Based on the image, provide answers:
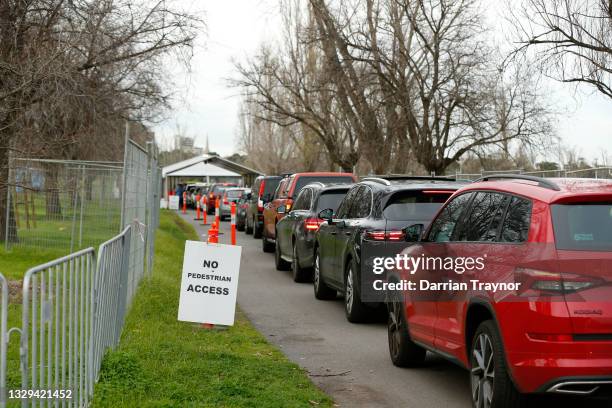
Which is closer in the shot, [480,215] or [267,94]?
[480,215]

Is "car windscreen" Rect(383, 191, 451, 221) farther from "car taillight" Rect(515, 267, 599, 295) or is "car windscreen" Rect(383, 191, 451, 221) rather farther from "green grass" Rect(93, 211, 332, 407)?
"car taillight" Rect(515, 267, 599, 295)

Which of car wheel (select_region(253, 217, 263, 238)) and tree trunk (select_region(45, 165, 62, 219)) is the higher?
tree trunk (select_region(45, 165, 62, 219))

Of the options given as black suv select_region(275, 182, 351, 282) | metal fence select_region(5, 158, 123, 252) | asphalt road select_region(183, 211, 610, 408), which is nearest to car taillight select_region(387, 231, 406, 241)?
asphalt road select_region(183, 211, 610, 408)

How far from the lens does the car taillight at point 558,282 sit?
5.93 m

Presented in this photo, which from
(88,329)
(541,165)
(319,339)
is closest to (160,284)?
(319,339)

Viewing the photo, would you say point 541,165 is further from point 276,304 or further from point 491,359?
point 491,359

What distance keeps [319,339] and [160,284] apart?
13.2ft

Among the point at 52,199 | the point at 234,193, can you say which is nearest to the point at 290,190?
the point at 52,199

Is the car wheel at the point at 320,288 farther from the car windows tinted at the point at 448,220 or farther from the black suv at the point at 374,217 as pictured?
the car windows tinted at the point at 448,220

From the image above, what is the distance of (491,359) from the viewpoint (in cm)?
664

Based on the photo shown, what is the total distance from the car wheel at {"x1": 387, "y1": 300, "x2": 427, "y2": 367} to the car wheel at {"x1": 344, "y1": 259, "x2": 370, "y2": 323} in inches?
94.0

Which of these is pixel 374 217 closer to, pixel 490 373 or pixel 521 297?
pixel 490 373

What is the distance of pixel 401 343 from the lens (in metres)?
9.05

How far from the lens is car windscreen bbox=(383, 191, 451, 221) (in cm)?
1159
